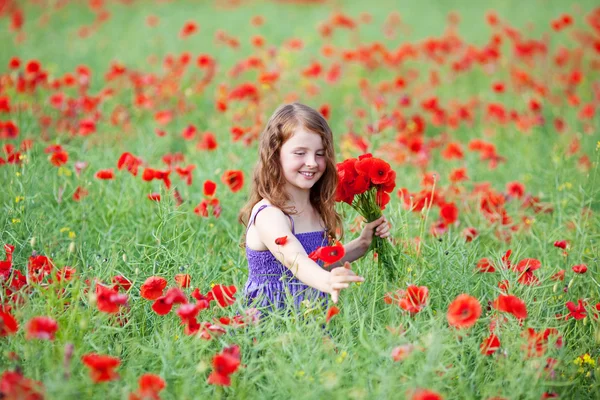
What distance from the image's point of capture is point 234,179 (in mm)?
3039

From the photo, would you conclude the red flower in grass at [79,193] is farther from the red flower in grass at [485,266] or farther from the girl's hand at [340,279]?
the red flower in grass at [485,266]

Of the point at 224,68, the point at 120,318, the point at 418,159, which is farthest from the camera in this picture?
the point at 224,68

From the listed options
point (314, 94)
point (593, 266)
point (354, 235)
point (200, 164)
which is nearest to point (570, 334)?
point (593, 266)

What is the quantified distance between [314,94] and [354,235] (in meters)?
2.92

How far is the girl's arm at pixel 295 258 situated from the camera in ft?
6.62

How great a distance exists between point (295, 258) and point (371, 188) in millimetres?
414

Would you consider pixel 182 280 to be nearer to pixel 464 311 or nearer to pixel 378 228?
pixel 378 228

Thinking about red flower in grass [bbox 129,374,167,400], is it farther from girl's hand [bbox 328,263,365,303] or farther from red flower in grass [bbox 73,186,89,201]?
red flower in grass [bbox 73,186,89,201]

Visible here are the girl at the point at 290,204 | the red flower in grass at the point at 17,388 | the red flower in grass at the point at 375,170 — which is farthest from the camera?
the girl at the point at 290,204

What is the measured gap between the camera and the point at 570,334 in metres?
2.55

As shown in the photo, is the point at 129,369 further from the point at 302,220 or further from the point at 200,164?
the point at 200,164

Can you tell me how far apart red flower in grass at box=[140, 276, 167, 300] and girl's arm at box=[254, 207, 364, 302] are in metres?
0.42

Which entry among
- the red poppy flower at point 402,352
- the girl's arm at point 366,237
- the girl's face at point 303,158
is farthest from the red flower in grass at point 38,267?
the red poppy flower at point 402,352

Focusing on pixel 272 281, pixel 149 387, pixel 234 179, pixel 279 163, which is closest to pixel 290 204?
pixel 279 163
